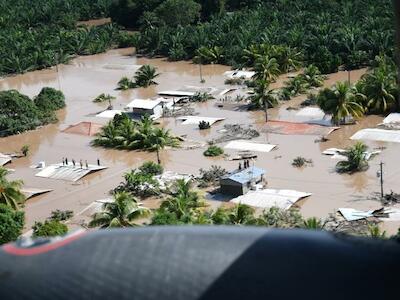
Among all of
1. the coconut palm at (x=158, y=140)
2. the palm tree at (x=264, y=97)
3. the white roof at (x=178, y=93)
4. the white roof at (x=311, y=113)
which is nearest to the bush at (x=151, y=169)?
the coconut palm at (x=158, y=140)

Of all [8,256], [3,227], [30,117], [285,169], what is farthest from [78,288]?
[30,117]

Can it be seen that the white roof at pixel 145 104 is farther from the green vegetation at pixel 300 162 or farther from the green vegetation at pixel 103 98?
the green vegetation at pixel 300 162

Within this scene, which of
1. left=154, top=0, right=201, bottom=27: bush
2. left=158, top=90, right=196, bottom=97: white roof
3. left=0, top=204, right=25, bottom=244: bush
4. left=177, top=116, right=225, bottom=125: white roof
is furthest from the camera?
left=154, top=0, right=201, bottom=27: bush

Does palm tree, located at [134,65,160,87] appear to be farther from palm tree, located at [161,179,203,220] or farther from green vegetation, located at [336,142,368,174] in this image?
palm tree, located at [161,179,203,220]

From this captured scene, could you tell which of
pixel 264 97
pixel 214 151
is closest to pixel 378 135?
pixel 214 151

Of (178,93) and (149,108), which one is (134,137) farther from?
(178,93)

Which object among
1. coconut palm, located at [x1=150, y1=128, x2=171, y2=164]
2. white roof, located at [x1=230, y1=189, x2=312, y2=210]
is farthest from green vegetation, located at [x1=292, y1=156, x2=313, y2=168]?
coconut palm, located at [x1=150, y1=128, x2=171, y2=164]
